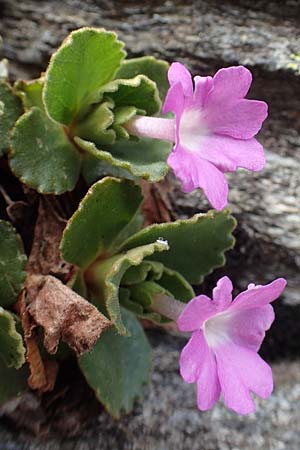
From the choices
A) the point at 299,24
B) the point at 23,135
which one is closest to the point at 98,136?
the point at 23,135

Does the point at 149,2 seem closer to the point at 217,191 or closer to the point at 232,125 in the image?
the point at 232,125

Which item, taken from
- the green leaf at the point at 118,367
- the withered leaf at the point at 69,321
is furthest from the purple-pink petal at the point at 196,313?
the green leaf at the point at 118,367

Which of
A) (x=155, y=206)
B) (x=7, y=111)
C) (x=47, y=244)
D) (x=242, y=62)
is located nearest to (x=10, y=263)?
(x=47, y=244)

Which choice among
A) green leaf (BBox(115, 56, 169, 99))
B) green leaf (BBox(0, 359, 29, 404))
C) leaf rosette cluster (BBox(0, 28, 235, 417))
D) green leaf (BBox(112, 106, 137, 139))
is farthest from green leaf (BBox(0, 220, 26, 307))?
green leaf (BBox(115, 56, 169, 99))

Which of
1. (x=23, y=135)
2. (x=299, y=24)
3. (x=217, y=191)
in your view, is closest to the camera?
(x=217, y=191)

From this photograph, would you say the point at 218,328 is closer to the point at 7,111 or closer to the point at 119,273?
the point at 119,273
